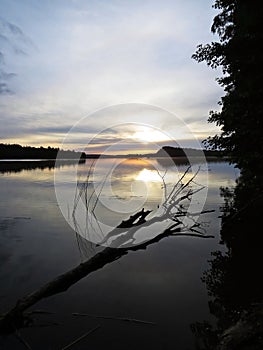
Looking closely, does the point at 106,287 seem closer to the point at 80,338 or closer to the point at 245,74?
the point at 80,338

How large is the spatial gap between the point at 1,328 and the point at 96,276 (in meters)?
2.82

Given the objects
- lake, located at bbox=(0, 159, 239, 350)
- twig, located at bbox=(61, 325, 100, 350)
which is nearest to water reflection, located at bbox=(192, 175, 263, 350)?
lake, located at bbox=(0, 159, 239, 350)

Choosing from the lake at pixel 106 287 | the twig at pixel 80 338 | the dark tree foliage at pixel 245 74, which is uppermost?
the dark tree foliage at pixel 245 74

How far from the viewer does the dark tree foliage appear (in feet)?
27.4

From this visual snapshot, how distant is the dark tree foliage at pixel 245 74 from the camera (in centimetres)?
835

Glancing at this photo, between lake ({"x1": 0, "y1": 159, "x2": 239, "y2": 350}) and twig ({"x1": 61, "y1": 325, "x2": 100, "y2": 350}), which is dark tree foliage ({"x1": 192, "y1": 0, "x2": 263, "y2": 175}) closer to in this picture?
lake ({"x1": 0, "y1": 159, "x2": 239, "y2": 350})

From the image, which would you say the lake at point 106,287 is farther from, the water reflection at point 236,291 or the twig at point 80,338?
the water reflection at point 236,291

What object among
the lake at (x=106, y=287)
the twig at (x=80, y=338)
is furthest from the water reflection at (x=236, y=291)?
the twig at (x=80, y=338)

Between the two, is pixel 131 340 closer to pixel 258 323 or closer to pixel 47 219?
pixel 258 323

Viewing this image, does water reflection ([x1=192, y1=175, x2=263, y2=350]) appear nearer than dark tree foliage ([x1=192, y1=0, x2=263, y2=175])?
Yes

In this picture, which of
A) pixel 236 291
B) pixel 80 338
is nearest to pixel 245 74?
pixel 236 291

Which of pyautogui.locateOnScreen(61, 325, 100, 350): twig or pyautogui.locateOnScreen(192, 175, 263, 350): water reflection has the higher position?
pyautogui.locateOnScreen(192, 175, 263, 350): water reflection

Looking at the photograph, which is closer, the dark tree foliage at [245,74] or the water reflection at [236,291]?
the water reflection at [236,291]

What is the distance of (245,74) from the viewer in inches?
353
